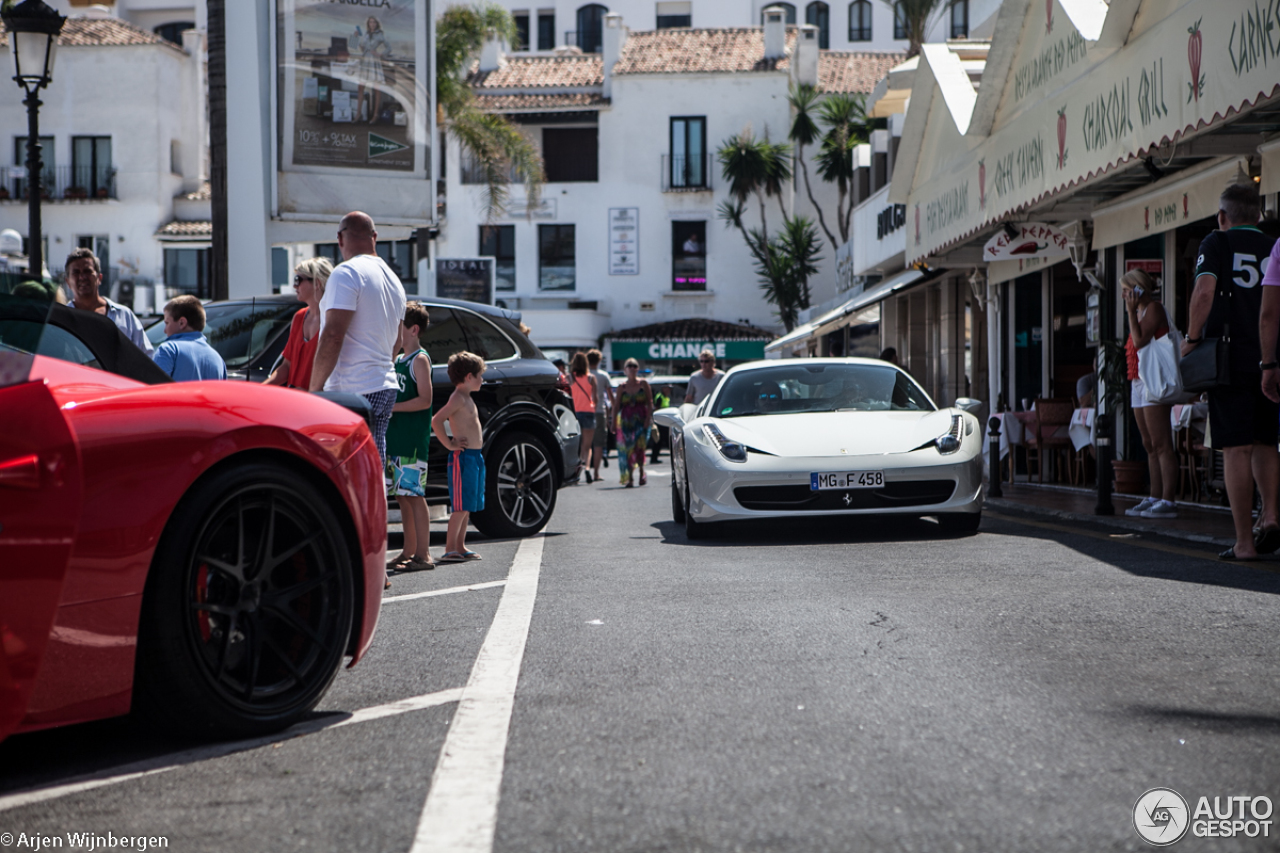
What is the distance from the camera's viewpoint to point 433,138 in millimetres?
20422

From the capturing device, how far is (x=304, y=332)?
7840mm

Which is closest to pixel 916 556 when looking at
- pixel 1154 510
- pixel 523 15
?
pixel 1154 510

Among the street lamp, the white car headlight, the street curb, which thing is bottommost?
the street curb

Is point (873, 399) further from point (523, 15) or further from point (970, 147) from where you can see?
point (523, 15)

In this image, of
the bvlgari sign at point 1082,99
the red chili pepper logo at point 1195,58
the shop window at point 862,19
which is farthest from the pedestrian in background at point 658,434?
the shop window at point 862,19

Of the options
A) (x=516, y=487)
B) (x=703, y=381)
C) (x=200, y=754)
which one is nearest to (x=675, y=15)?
(x=703, y=381)

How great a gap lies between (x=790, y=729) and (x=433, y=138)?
17.9 m

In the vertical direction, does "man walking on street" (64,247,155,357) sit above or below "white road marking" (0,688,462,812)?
above

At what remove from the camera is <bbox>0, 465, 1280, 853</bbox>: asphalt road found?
2.80 metres

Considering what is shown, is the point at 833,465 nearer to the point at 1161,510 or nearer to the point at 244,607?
the point at 1161,510

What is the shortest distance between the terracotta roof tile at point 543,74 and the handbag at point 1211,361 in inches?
1875

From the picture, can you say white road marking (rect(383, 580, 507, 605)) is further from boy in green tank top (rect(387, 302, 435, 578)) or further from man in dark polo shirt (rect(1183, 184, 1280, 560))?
man in dark polo shirt (rect(1183, 184, 1280, 560))

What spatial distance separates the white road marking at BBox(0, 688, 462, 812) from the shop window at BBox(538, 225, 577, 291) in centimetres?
4881

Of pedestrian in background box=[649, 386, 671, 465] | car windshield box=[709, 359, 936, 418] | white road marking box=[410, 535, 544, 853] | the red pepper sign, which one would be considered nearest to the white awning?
the red pepper sign
